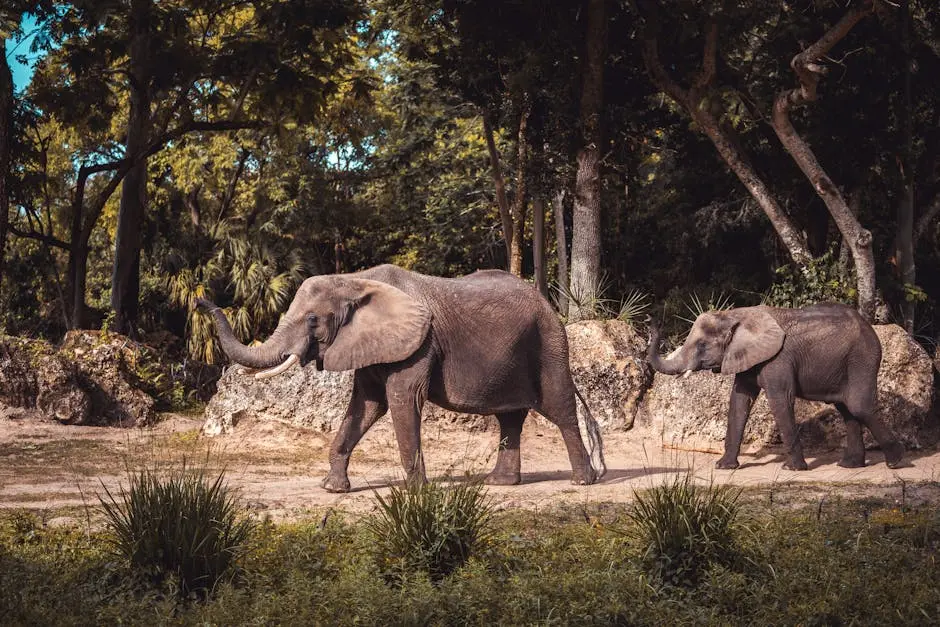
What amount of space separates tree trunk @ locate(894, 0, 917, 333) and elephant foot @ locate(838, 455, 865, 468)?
6995 mm

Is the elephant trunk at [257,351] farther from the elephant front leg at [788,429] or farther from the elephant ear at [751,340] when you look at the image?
the elephant front leg at [788,429]

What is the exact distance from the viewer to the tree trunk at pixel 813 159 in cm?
1652

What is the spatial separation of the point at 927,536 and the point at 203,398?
1433 cm

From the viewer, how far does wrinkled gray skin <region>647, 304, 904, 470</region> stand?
12398 mm

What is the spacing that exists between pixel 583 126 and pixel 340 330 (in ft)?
31.3

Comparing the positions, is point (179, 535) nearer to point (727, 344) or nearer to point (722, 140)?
point (727, 344)

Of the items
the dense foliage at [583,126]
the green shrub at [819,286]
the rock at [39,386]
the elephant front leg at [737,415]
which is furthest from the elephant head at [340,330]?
the green shrub at [819,286]

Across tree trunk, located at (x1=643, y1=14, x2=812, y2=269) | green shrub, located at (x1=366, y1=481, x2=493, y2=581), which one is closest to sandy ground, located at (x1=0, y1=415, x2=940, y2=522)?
green shrub, located at (x1=366, y1=481, x2=493, y2=581)

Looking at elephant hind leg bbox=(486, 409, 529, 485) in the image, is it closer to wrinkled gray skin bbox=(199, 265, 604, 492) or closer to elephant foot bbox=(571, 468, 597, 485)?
wrinkled gray skin bbox=(199, 265, 604, 492)

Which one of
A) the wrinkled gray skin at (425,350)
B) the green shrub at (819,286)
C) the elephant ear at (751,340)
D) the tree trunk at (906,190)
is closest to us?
the wrinkled gray skin at (425,350)

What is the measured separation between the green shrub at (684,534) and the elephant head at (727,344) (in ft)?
18.0

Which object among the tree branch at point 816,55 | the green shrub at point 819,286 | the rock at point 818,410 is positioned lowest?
the rock at point 818,410

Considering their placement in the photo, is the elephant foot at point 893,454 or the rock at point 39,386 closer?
the elephant foot at point 893,454

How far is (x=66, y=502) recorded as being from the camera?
9.81m
